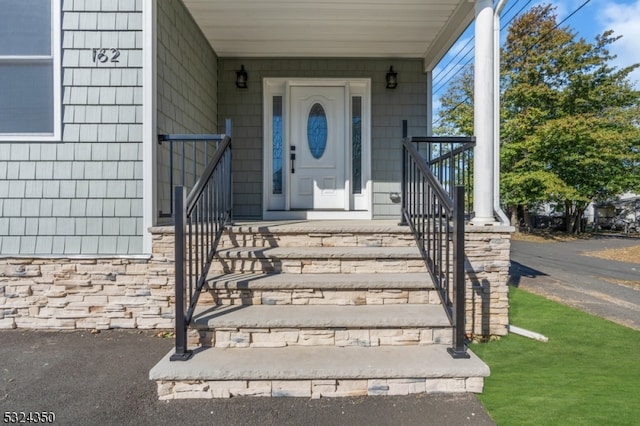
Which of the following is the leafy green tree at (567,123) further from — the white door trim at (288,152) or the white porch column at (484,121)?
the white porch column at (484,121)

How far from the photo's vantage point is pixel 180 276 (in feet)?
6.77

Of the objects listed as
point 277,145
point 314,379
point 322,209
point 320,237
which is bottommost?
point 314,379

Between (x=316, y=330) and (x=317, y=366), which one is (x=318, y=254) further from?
(x=317, y=366)

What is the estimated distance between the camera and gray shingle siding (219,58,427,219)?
469 centimetres

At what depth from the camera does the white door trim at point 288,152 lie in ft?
15.4

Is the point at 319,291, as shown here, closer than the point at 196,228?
No

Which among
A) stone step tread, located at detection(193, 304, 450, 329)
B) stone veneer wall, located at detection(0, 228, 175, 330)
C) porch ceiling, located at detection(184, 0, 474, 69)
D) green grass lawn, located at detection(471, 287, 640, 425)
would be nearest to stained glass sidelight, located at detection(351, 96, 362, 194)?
porch ceiling, located at detection(184, 0, 474, 69)

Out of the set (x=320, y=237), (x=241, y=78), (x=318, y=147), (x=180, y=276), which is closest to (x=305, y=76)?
(x=241, y=78)

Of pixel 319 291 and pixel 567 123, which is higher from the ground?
pixel 567 123

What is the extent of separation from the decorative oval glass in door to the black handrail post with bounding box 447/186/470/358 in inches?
113

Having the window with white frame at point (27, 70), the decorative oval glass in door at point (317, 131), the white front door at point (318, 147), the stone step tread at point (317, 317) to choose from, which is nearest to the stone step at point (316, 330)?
the stone step tread at point (317, 317)

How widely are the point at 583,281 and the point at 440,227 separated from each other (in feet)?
16.5

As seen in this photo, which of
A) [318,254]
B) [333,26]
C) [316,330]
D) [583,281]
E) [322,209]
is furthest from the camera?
[583,281]

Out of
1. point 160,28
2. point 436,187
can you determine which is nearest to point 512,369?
point 436,187
